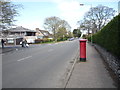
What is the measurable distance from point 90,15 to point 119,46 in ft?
170

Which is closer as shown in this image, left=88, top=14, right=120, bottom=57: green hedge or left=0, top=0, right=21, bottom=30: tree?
left=88, top=14, right=120, bottom=57: green hedge

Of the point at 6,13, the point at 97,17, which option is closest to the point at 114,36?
the point at 6,13

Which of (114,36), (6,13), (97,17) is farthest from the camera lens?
(97,17)

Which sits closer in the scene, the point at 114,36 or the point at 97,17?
the point at 114,36

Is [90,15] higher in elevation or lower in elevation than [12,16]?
higher

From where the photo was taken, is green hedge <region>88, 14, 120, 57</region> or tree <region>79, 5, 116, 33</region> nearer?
green hedge <region>88, 14, 120, 57</region>

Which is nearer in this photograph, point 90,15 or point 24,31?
point 90,15

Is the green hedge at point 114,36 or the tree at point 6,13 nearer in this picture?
the green hedge at point 114,36

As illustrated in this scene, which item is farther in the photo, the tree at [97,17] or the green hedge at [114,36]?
the tree at [97,17]

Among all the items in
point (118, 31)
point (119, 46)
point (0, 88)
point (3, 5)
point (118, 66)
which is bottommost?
point (0, 88)

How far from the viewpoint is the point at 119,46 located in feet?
18.9

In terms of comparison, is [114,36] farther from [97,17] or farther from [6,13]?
[97,17]

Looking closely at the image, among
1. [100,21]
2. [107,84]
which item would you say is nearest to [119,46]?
[107,84]

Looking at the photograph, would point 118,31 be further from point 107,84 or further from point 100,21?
point 100,21
